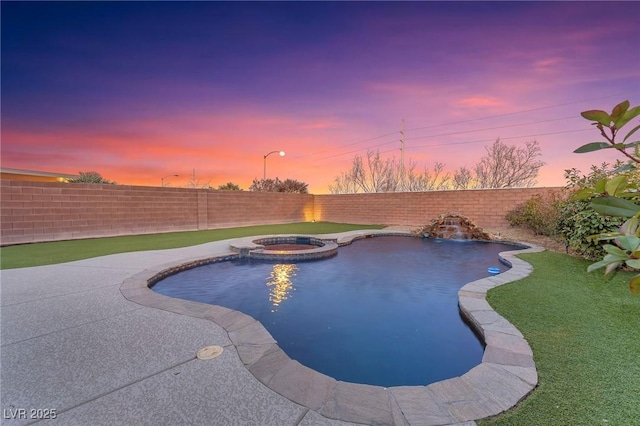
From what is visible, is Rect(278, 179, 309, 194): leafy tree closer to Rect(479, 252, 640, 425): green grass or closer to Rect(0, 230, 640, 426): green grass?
Rect(0, 230, 640, 426): green grass

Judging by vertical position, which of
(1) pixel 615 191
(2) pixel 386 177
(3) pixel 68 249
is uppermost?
(2) pixel 386 177

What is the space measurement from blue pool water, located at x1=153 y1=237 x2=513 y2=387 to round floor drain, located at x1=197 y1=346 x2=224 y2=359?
2.92 ft

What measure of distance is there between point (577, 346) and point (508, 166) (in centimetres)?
2557

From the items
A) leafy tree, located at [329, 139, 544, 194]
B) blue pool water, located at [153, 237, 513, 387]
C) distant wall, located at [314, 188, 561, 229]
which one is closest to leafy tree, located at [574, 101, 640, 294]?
blue pool water, located at [153, 237, 513, 387]

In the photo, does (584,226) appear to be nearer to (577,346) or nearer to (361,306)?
(577,346)

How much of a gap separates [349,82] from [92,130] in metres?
11.0

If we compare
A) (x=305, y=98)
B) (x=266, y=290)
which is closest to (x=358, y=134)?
(x=305, y=98)

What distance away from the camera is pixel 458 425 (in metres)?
1.83

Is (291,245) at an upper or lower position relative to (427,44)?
lower

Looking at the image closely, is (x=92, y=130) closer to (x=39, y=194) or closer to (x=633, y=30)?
(x=39, y=194)

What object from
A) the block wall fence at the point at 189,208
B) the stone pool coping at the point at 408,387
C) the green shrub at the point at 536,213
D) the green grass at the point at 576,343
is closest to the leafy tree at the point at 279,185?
the block wall fence at the point at 189,208

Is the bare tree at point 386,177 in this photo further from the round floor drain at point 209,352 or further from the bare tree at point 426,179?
the round floor drain at point 209,352

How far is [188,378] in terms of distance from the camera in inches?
90.4

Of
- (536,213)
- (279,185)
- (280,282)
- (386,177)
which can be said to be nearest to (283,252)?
(280,282)
